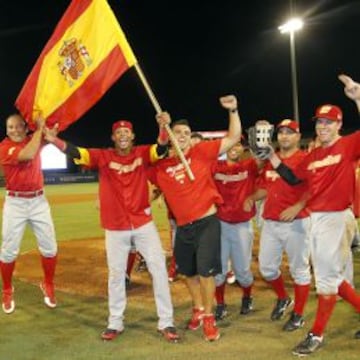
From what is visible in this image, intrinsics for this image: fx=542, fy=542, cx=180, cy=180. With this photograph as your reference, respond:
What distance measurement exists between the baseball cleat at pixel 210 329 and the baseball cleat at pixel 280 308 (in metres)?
0.81

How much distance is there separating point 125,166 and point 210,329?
182 cm

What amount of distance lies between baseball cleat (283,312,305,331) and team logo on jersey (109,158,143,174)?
2.20 meters

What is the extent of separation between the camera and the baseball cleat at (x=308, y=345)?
4.73 meters

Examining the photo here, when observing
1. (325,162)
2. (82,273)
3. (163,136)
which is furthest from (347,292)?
(82,273)

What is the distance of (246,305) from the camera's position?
20.3 feet

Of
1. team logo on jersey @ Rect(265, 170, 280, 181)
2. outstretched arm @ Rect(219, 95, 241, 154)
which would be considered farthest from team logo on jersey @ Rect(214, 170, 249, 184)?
outstretched arm @ Rect(219, 95, 241, 154)

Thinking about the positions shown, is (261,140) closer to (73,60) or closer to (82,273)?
(73,60)

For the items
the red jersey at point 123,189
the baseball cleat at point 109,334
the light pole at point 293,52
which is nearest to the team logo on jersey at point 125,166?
the red jersey at point 123,189

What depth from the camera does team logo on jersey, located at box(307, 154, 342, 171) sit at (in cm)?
475

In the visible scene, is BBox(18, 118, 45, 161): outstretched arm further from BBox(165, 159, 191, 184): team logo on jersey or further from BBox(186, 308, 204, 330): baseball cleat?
BBox(186, 308, 204, 330): baseball cleat

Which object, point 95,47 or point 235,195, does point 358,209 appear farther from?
point 95,47

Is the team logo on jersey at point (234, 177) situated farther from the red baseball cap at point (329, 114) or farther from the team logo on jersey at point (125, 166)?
the red baseball cap at point (329, 114)

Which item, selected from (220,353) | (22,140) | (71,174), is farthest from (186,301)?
(71,174)

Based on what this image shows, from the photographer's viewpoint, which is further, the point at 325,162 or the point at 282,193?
the point at 282,193
